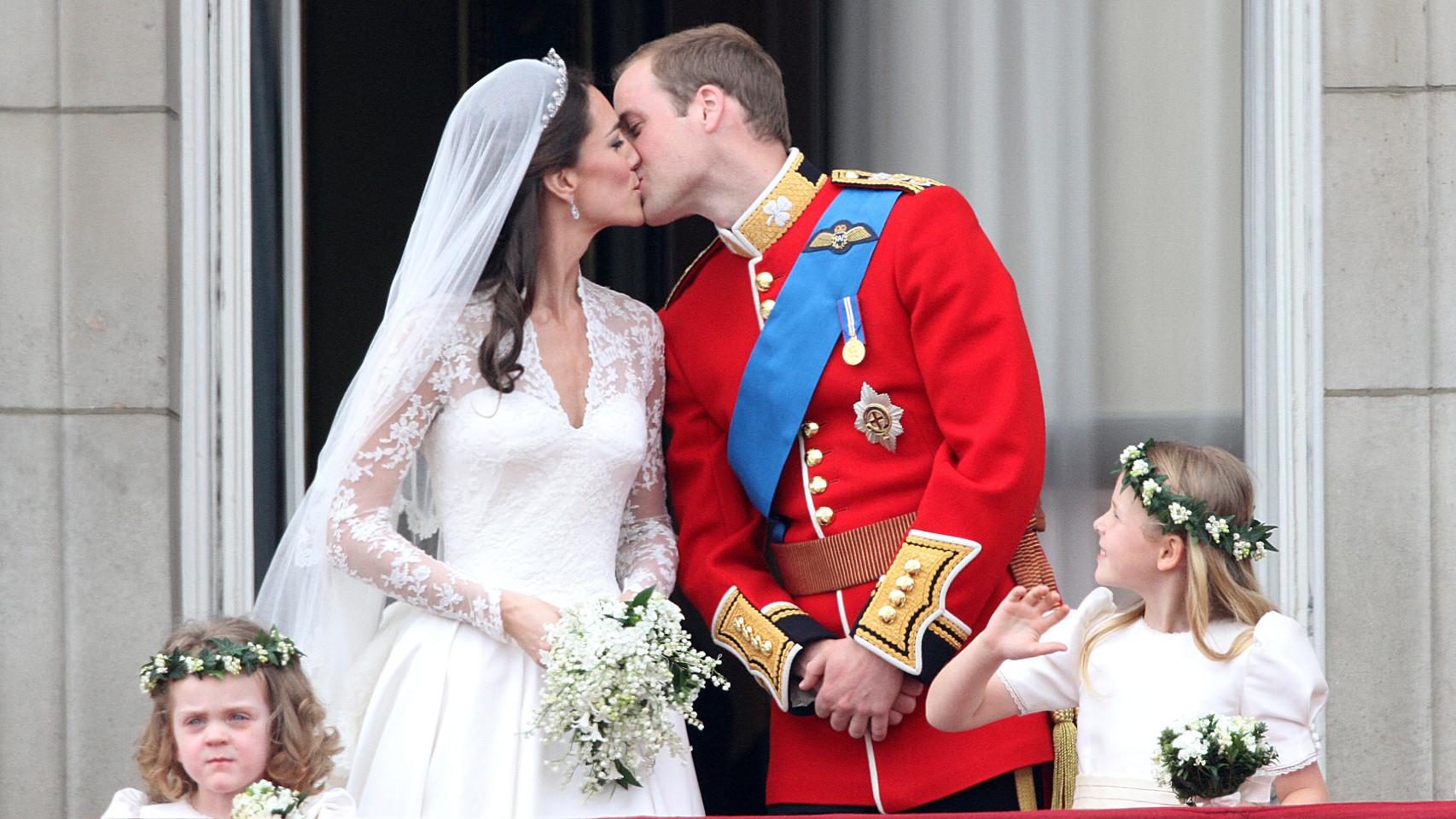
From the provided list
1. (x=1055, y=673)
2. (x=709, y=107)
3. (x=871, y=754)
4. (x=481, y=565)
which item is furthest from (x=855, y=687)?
(x=709, y=107)

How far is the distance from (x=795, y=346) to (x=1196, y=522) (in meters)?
0.80

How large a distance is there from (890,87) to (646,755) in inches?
79.2

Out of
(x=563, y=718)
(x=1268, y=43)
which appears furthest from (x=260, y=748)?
(x=1268, y=43)

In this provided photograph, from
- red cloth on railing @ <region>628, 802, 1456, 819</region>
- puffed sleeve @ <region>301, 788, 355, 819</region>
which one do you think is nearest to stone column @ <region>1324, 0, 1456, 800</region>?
red cloth on railing @ <region>628, 802, 1456, 819</region>

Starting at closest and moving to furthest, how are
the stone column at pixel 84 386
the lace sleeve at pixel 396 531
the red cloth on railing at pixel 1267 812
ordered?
the red cloth on railing at pixel 1267 812
the lace sleeve at pixel 396 531
the stone column at pixel 84 386

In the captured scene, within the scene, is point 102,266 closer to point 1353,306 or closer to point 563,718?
point 563,718

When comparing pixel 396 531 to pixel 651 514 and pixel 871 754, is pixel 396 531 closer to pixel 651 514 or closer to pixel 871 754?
pixel 651 514

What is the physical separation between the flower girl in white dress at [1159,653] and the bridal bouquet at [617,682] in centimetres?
42

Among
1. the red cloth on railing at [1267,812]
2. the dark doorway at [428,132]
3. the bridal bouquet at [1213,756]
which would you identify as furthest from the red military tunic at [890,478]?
the dark doorway at [428,132]

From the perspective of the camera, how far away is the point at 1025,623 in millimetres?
3148

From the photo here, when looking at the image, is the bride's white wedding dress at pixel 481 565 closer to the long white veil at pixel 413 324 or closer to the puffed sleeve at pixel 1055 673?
the long white veil at pixel 413 324

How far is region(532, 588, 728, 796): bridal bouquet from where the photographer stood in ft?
10.5

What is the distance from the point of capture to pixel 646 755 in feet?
11.0

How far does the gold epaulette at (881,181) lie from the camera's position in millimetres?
3859
